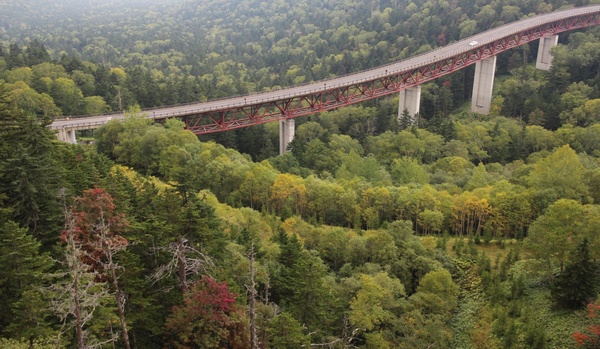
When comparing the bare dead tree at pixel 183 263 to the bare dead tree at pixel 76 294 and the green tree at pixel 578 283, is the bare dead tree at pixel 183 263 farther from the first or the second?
the green tree at pixel 578 283

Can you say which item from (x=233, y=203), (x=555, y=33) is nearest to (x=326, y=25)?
(x=555, y=33)

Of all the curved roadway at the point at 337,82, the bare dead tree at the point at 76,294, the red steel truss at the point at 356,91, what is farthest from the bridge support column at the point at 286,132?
the bare dead tree at the point at 76,294

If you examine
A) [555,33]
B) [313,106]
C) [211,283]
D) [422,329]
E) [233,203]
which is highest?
[555,33]

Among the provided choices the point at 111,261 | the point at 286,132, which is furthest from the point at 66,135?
the point at 111,261

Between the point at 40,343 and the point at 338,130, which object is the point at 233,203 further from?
the point at 338,130

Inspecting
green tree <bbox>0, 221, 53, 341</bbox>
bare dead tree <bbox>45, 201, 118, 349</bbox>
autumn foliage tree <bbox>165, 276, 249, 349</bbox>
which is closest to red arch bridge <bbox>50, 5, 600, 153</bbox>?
green tree <bbox>0, 221, 53, 341</bbox>

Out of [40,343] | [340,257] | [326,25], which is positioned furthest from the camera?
[326,25]

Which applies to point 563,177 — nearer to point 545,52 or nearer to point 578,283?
point 578,283
